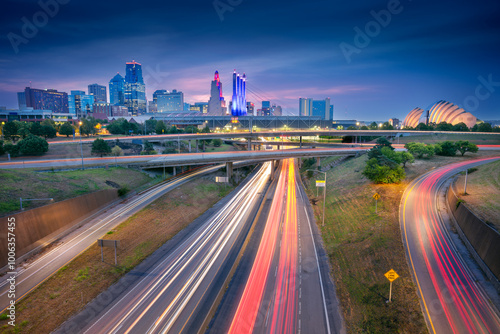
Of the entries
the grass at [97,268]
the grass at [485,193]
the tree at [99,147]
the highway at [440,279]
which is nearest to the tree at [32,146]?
the tree at [99,147]

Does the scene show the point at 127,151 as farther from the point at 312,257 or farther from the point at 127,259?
the point at 312,257

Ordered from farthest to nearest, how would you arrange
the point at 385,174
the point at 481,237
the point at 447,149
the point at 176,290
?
1. the point at 447,149
2. the point at 385,174
3. the point at 481,237
4. the point at 176,290

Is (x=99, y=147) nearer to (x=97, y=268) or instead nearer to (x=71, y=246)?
(x=71, y=246)

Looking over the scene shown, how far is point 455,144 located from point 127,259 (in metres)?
84.5

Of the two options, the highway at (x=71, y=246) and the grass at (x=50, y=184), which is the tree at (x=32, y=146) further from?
the highway at (x=71, y=246)

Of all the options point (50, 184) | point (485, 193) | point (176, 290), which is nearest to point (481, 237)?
point (485, 193)

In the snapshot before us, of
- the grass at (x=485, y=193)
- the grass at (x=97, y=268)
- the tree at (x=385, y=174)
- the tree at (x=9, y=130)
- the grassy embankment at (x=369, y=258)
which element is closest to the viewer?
the grass at (x=97, y=268)

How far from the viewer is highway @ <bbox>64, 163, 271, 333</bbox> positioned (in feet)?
61.7

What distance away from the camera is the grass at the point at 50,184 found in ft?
100

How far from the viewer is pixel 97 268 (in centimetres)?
2530

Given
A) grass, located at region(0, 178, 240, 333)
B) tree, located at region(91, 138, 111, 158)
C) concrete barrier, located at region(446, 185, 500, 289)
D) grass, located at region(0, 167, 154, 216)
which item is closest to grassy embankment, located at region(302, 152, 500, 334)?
concrete barrier, located at region(446, 185, 500, 289)

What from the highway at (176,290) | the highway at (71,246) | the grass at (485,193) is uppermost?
the grass at (485,193)

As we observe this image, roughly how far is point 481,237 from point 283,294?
64.4 ft

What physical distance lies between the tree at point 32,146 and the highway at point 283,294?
58.6m
